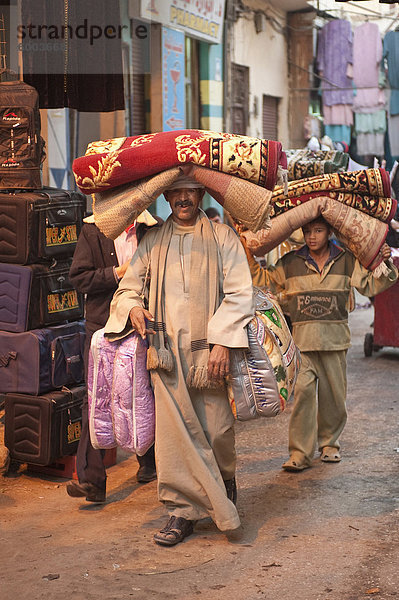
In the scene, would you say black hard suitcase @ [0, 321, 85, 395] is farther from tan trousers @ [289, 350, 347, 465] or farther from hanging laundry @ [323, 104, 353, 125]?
hanging laundry @ [323, 104, 353, 125]

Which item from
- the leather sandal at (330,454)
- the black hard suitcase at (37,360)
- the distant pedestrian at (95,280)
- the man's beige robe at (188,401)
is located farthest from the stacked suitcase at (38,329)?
the leather sandal at (330,454)

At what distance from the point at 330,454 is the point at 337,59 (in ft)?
45.8

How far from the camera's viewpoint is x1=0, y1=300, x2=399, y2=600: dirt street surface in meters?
4.14

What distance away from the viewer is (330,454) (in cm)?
616

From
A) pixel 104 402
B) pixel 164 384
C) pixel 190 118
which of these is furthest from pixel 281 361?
pixel 190 118

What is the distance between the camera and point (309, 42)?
18844 millimetres

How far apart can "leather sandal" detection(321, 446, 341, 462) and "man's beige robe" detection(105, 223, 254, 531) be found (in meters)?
1.54

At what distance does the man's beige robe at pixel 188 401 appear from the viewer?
4.63m

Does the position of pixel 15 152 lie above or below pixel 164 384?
above

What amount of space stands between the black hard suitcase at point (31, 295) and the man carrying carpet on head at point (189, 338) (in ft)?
3.22

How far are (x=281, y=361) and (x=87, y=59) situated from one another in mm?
3825

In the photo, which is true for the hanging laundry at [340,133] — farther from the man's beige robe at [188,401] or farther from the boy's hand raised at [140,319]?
the boy's hand raised at [140,319]

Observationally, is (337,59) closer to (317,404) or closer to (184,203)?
(317,404)

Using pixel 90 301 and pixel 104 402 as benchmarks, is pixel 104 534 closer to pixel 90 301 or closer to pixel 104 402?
pixel 104 402
